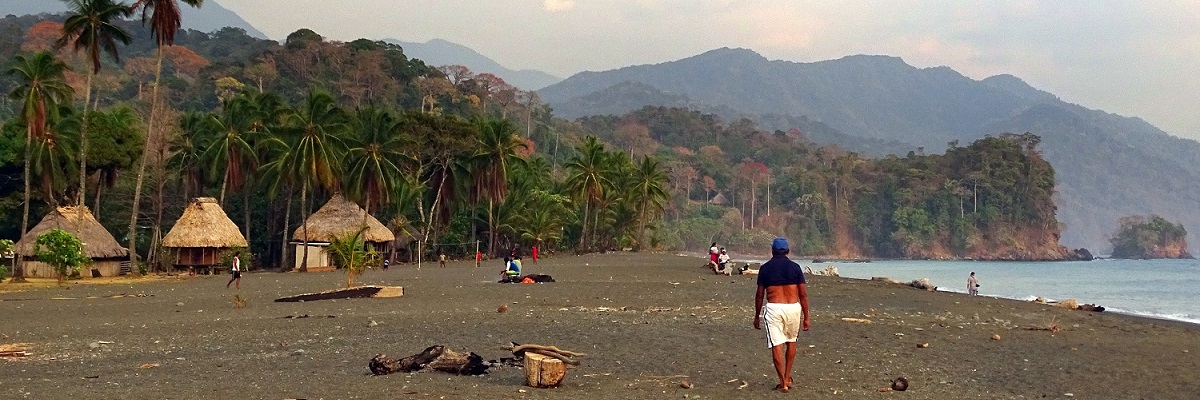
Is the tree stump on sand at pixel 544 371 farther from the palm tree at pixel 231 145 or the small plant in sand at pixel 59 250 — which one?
the palm tree at pixel 231 145

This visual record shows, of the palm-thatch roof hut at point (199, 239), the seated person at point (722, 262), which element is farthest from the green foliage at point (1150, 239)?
the palm-thatch roof hut at point (199, 239)

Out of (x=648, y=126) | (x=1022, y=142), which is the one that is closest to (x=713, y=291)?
(x=1022, y=142)

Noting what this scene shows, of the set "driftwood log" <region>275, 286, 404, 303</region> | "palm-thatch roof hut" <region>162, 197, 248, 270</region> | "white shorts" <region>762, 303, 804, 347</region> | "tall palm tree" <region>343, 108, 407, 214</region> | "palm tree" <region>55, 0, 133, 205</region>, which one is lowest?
"driftwood log" <region>275, 286, 404, 303</region>

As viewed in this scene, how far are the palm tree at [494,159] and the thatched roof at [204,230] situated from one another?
46.6ft

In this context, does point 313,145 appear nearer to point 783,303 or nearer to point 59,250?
point 59,250

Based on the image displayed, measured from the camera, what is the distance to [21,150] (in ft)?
135

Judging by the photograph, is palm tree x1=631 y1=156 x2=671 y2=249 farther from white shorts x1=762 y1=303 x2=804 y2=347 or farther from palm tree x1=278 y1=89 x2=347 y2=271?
white shorts x1=762 y1=303 x2=804 y2=347

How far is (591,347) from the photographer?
13.4 m

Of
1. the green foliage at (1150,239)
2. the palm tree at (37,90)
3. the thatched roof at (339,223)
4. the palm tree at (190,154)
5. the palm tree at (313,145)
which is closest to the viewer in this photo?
the palm tree at (37,90)

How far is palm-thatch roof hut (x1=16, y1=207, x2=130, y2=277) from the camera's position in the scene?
3766 cm

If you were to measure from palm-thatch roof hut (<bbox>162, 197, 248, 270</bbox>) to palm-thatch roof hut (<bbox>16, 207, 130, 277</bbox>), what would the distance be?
2.02 m

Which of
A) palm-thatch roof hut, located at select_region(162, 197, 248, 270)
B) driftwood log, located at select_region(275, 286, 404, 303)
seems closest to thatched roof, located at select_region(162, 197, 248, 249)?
palm-thatch roof hut, located at select_region(162, 197, 248, 270)

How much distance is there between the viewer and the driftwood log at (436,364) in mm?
10680

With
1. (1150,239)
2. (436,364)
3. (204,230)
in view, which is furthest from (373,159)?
(1150,239)
